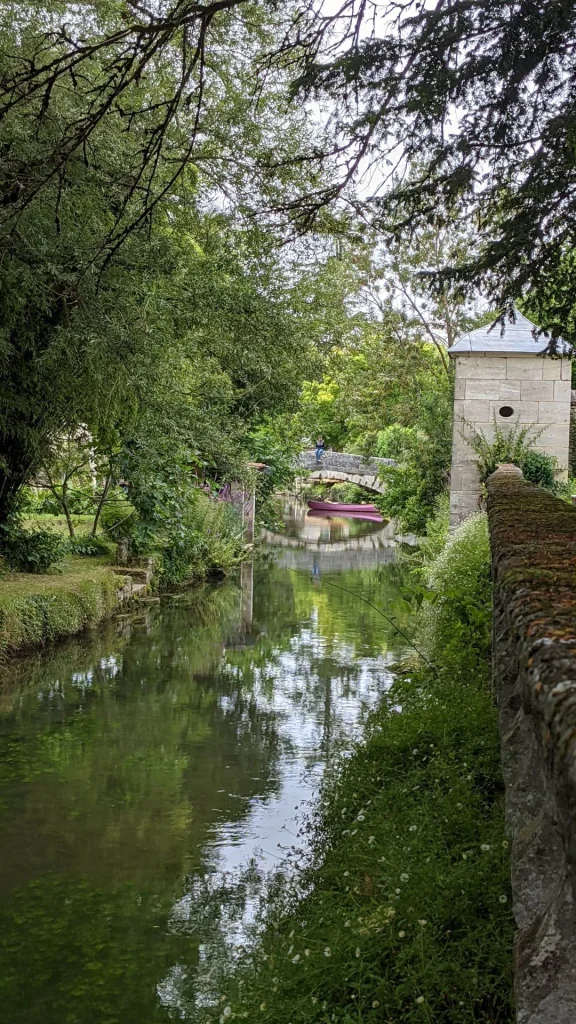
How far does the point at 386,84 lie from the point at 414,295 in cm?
2510

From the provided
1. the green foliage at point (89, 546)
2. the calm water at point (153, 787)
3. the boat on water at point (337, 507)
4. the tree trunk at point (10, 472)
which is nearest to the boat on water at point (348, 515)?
the boat on water at point (337, 507)

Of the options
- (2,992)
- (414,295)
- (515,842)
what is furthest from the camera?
(414,295)

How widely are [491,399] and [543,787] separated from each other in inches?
695

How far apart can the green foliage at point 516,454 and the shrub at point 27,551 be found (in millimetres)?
8438

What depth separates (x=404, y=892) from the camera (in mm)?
3830

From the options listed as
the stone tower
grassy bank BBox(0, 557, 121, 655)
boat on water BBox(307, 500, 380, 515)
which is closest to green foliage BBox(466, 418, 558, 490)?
the stone tower

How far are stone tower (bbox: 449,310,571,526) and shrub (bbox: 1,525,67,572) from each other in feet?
27.3

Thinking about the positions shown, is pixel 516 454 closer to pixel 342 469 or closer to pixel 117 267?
pixel 117 267

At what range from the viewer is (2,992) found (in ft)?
14.5

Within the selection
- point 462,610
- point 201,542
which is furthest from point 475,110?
point 201,542

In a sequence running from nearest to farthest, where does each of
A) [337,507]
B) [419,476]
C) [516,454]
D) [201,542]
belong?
[516,454]
[201,542]
[419,476]
[337,507]

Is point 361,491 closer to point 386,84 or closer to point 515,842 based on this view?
point 386,84

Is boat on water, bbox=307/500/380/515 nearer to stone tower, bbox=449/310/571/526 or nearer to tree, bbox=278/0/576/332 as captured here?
stone tower, bbox=449/310/571/526

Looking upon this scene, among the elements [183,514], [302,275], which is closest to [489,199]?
[183,514]
